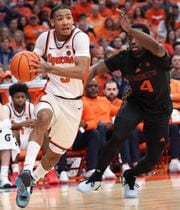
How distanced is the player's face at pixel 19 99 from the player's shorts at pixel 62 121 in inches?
136

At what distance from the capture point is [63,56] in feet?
28.2

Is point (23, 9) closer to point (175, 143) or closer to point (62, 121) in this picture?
point (175, 143)

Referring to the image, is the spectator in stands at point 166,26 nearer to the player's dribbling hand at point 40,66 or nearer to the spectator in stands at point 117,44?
the spectator in stands at point 117,44

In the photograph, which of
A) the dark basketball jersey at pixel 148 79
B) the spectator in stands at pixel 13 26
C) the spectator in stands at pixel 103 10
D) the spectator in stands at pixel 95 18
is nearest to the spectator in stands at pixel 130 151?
the dark basketball jersey at pixel 148 79

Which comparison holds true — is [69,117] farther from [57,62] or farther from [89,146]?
[89,146]

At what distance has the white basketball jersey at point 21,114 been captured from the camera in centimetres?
1223

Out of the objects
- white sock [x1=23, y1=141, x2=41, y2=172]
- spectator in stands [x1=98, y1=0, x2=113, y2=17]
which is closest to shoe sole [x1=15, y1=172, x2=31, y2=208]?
white sock [x1=23, y1=141, x2=41, y2=172]

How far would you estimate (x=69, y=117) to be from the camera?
8.68 m

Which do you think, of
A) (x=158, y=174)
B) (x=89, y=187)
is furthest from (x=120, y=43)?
(x=89, y=187)

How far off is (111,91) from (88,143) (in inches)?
55.3

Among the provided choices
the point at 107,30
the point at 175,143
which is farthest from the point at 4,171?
the point at 107,30

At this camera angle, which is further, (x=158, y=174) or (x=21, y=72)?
(x=158, y=174)

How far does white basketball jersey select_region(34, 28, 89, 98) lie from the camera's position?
8555 millimetres

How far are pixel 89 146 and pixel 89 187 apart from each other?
3248mm
